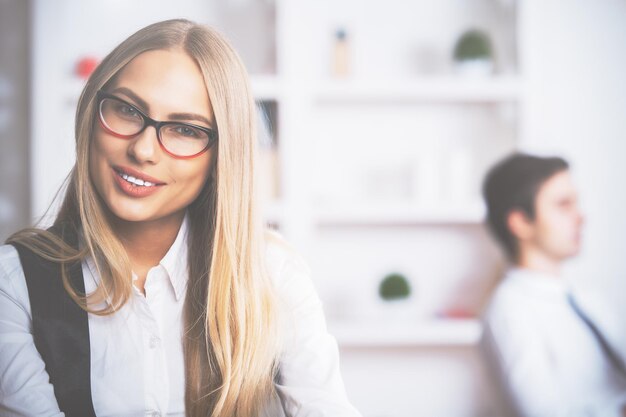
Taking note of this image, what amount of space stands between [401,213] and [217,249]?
1155 millimetres

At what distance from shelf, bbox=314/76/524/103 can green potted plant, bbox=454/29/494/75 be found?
32mm

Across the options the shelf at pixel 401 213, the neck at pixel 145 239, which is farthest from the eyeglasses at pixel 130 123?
the shelf at pixel 401 213

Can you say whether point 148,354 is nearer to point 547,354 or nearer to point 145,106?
point 145,106

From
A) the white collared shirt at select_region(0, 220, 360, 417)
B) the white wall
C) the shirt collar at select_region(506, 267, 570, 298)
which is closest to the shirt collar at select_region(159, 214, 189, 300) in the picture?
the white collared shirt at select_region(0, 220, 360, 417)

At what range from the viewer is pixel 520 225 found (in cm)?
150

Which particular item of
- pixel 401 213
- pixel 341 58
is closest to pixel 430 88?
pixel 341 58

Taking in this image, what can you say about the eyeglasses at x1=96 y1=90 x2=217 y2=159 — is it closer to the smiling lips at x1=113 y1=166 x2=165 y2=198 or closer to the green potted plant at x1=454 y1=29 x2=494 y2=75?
the smiling lips at x1=113 y1=166 x2=165 y2=198

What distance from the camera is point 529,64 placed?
1885 mm

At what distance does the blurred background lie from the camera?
6.14ft

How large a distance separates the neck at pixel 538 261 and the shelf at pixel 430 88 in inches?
23.4

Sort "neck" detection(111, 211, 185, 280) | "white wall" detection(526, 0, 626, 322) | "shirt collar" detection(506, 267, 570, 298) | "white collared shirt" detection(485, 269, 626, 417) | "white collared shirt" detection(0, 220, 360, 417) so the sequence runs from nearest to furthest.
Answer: "white collared shirt" detection(0, 220, 360, 417) → "neck" detection(111, 211, 185, 280) → "white collared shirt" detection(485, 269, 626, 417) → "shirt collar" detection(506, 267, 570, 298) → "white wall" detection(526, 0, 626, 322)

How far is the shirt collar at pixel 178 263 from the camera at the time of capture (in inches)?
32.2

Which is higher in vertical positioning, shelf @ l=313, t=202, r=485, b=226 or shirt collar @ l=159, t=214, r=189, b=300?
shelf @ l=313, t=202, r=485, b=226

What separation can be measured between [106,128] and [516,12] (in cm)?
157
